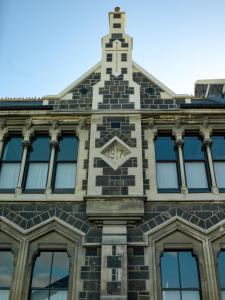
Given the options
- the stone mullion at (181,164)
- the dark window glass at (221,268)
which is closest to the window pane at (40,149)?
the stone mullion at (181,164)

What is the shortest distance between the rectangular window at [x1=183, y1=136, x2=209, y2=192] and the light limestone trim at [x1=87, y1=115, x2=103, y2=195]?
2566mm

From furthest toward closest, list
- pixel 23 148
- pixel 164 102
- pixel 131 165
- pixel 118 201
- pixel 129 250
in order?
pixel 164 102 → pixel 23 148 → pixel 131 165 → pixel 118 201 → pixel 129 250

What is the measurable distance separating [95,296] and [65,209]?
8.11ft

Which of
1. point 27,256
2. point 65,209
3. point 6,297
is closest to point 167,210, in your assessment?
point 65,209

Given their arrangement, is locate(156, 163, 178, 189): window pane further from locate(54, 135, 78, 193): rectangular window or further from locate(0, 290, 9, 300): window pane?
locate(0, 290, 9, 300): window pane

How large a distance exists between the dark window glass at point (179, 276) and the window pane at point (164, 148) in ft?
9.92

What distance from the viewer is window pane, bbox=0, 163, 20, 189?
11.5 m

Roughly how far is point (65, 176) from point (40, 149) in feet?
4.27

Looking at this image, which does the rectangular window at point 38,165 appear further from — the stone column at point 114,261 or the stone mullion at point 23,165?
the stone column at point 114,261

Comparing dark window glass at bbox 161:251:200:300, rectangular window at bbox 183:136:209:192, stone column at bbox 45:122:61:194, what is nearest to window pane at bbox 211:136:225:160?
rectangular window at bbox 183:136:209:192

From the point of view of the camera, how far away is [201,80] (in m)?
18.6

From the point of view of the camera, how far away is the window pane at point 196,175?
1137cm

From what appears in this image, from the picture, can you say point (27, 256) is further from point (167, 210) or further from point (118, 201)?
point (167, 210)

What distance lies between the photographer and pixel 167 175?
11578 millimetres
